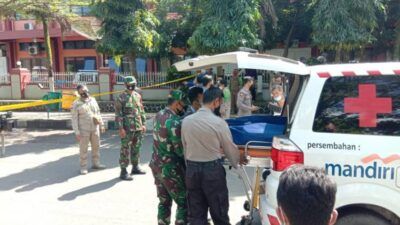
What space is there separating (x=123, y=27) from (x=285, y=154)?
35.6 feet

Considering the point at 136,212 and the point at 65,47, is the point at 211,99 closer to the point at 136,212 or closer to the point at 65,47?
the point at 136,212

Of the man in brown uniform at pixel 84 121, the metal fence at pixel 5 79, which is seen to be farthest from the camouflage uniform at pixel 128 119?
the metal fence at pixel 5 79

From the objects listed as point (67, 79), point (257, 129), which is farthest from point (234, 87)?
point (257, 129)

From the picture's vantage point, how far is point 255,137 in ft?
14.0

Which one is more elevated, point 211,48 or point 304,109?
point 211,48

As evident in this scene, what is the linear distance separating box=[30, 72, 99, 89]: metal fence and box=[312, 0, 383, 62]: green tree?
10.2m

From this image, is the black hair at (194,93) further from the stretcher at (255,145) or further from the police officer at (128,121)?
the police officer at (128,121)

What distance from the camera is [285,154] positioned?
12.1 feet

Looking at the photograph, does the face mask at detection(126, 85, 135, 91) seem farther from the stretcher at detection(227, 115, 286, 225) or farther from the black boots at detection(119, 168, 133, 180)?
the stretcher at detection(227, 115, 286, 225)

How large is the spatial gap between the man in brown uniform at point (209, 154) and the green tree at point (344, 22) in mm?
8918

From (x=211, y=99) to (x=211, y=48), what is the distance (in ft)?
27.8

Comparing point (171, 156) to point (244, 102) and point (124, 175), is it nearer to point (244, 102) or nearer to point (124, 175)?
point (124, 175)

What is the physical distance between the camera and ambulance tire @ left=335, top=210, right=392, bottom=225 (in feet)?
11.8

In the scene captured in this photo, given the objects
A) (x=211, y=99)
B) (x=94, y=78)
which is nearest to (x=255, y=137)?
(x=211, y=99)
